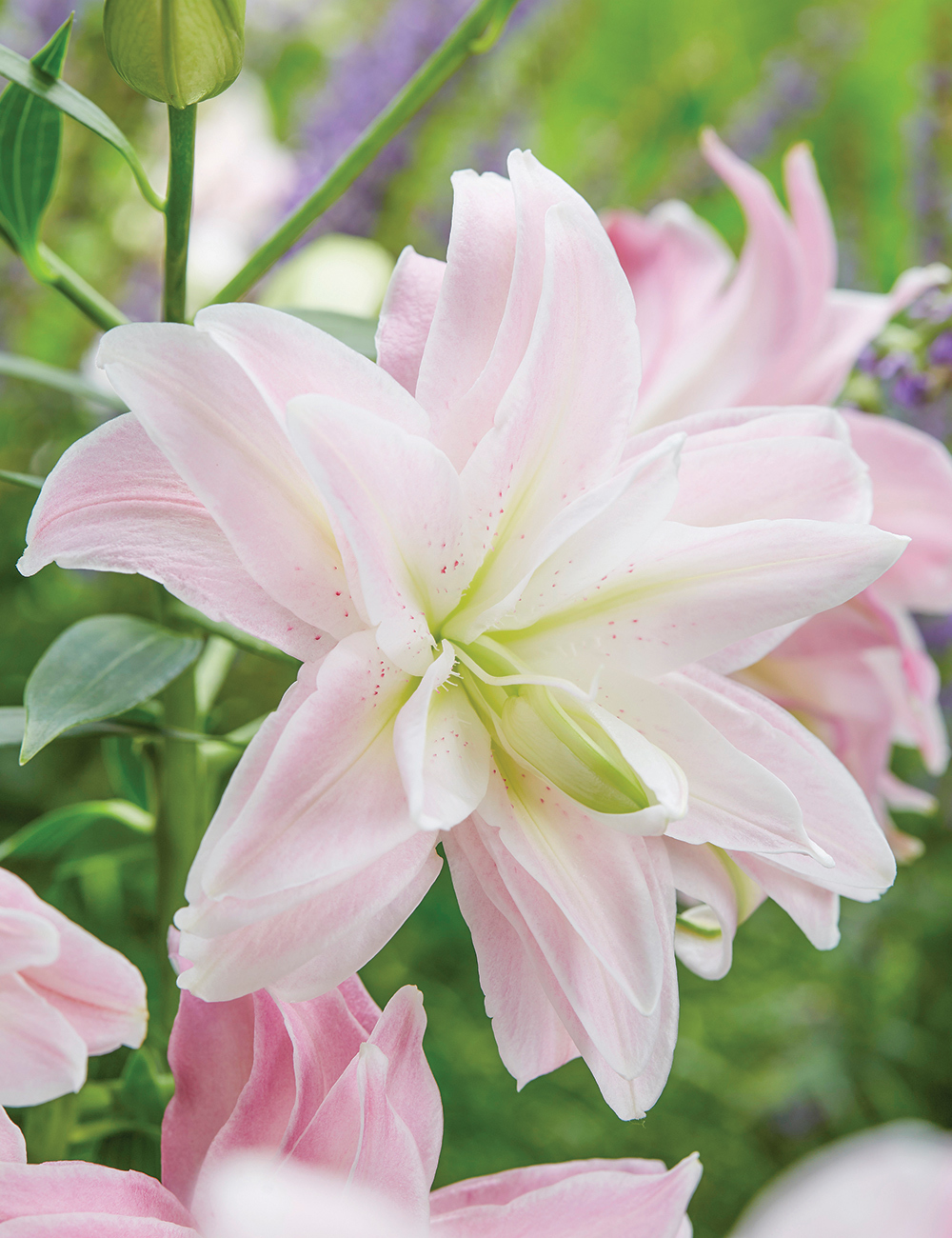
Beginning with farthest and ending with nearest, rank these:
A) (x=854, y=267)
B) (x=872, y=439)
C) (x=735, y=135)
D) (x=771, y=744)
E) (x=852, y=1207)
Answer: (x=735, y=135)
(x=854, y=267)
(x=872, y=439)
(x=771, y=744)
(x=852, y=1207)

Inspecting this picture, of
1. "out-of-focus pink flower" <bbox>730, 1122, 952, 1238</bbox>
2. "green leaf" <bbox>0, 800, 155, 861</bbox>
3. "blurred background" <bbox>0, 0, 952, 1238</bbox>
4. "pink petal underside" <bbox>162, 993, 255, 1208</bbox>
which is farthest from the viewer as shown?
"blurred background" <bbox>0, 0, 952, 1238</bbox>

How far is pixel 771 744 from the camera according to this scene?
0.23m

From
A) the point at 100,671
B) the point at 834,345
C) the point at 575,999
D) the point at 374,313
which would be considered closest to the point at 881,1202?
the point at 575,999

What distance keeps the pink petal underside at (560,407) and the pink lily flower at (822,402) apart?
115 mm

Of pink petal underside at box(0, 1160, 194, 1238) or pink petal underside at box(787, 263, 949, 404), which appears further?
pink petal underside at box(787, 263, 949, 404)

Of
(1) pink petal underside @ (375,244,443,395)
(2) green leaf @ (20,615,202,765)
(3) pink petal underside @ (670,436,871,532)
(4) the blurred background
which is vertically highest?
(1) pink petal underside @ (375,244,443,395)

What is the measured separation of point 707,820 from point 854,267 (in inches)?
28.9

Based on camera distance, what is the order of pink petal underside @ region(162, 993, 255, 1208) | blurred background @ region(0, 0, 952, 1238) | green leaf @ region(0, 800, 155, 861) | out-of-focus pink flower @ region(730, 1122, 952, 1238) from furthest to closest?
blurred background @ region(0, 0, 952, 1238), green leaf @ region(0, 800, 155, 861), pink petal underside @ region(162, 993, 255, 1208), out-of-focus pink flower @ region(730, 1122, 952, 1238)

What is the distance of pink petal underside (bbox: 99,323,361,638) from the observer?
190 mm

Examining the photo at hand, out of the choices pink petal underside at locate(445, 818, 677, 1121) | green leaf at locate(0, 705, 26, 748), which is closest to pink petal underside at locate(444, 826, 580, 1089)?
pink petal underside at locate(445, 818, 677, 1121)

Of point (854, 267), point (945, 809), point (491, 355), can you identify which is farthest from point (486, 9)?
point (945, 809)

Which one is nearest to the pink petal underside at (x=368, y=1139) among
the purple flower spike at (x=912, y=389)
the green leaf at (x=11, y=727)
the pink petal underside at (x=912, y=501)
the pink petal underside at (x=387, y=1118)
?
the pink petal underside at (x=387, y=1118)

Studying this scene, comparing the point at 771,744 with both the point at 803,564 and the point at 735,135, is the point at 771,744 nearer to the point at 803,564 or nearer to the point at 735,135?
the point at 803,564

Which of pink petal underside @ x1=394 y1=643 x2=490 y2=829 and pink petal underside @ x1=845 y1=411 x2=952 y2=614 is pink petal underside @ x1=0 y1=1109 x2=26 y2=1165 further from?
pink petal underside @ x1=845 y1=411 x2=952 y2=614
